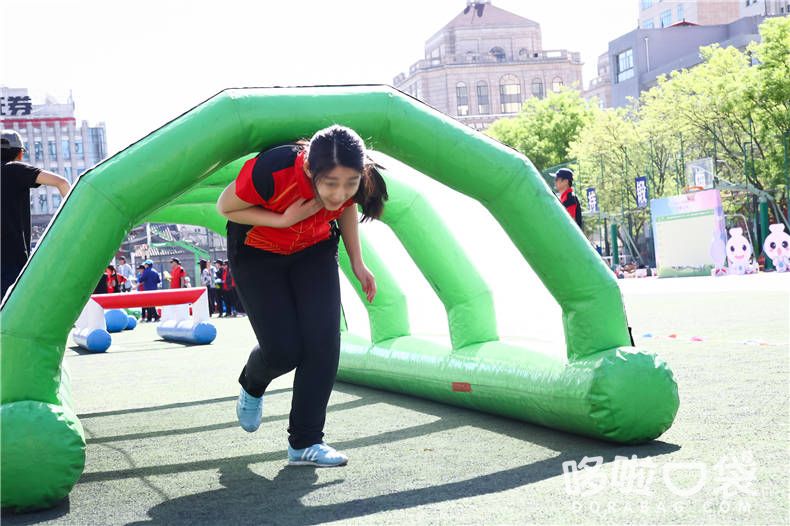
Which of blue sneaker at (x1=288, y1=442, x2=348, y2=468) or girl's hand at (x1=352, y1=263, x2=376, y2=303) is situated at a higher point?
girl's hand at (x1=352, y1=263, x2=376, y2=303)

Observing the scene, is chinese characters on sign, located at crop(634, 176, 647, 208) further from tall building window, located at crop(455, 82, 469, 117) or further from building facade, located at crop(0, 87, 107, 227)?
tall building window, located at crop(455, 82, 469, 117)

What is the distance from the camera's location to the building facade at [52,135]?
95000mm

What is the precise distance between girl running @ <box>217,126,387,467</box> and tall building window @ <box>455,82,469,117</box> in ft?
374

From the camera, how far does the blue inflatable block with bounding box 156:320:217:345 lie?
623 inches

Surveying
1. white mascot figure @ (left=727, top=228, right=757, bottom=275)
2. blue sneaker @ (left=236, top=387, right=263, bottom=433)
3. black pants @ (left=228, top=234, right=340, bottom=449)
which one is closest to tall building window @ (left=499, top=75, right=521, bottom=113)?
white mascot figure @ (left=727, top=228, right=757, bottom=275)

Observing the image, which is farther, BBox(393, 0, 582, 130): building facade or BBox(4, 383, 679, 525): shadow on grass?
BBox(393, 0, 582, 130): building facade

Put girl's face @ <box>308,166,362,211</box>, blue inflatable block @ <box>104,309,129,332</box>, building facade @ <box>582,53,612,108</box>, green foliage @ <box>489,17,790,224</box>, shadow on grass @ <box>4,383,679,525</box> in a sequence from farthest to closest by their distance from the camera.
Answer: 1. building facade @ <box>582,53,612,108</box>
2. green foliage @ <box>489,17,790,224</box>
3. blue inflatable block @ <box>104,309,129,332</box>
4. girl's face @ <box>308,166,362,211</box>
5. shadow on grass @ <box>4,383,679,525</box>

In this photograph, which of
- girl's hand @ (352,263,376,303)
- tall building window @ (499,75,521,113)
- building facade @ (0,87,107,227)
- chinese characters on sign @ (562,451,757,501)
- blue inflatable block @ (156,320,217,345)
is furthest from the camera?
tall building window @ (499,75,521,113)

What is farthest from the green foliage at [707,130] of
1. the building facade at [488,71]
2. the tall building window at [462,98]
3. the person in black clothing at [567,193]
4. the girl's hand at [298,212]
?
the building facade at [488,71]

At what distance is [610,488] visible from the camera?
3.83m

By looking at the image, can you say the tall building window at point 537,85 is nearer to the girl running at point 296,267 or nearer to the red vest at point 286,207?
the girl running at point 296,267

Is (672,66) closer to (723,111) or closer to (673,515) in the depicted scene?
(723,111)

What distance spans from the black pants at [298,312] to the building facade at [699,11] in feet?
237

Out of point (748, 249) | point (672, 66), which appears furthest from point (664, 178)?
point (672, 66)
